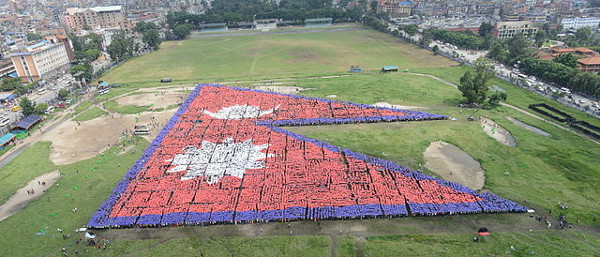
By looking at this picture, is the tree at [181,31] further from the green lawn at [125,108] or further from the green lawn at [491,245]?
the green lawn at [491,245]

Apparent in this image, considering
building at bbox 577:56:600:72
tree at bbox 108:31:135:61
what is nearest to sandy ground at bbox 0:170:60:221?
tree at bbox 108:31:135:61

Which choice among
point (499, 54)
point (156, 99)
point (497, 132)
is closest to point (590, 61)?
point (499, 54)

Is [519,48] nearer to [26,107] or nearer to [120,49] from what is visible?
[26,107]

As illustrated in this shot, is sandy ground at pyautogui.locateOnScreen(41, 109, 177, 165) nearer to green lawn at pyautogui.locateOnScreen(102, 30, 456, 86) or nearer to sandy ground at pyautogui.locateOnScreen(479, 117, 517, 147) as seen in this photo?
green lawn at pyautogui.locateOnScreen(102, 30, 456, 86)

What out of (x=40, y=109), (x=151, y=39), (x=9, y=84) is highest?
(x=151, y=39)

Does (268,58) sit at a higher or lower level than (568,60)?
higher

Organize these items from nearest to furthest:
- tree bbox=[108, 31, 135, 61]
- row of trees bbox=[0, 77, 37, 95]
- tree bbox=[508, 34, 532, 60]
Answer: row of trees bbox=[0, 77, 37, 95] < tree bbox=[508, 34, 532, 60] < tree bbox=[108, 31, 135, 61]
